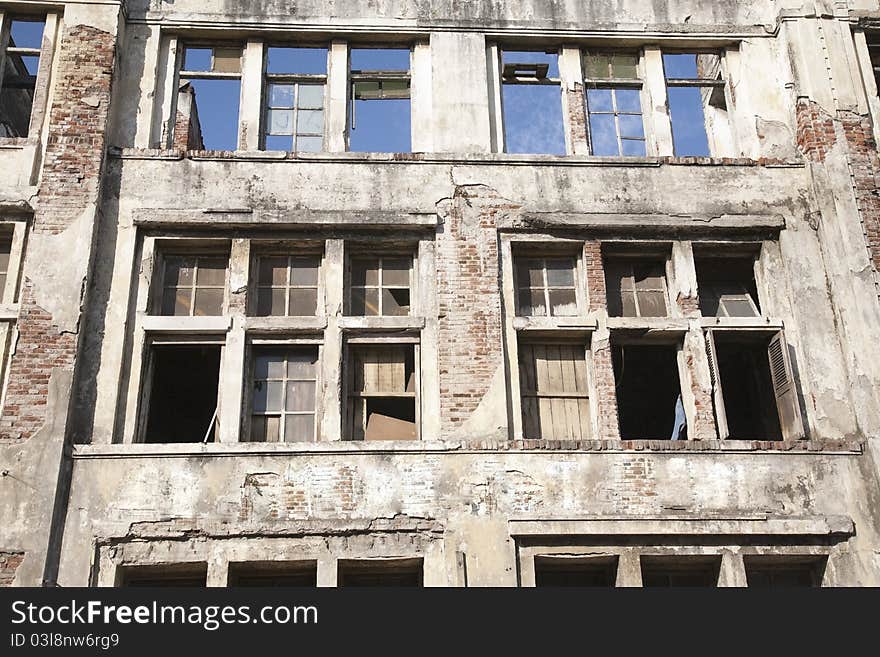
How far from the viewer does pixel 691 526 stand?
1030 cm

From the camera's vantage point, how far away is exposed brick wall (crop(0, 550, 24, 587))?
31.5 ft

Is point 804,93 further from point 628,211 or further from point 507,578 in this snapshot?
point 507,578

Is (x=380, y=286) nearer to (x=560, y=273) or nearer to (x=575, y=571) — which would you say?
(x=560, y=273)

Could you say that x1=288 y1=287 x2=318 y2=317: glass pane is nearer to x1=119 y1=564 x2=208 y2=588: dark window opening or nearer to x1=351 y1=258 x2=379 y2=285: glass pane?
x1=351 y1=258 x2=379 y2=285: glass pane

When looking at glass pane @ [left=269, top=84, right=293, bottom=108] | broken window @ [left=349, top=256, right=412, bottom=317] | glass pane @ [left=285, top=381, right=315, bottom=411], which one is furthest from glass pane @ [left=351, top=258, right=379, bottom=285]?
glass pane @ [left=269, top=84, right=293, bottom=108]

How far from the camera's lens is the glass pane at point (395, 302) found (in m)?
11.6

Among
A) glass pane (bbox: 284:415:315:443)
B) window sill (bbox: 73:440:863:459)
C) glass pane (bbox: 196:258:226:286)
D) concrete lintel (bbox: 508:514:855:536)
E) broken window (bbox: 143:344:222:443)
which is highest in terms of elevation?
glass pane (bbox: 196:258:226:286)

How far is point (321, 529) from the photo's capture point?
10117 mm

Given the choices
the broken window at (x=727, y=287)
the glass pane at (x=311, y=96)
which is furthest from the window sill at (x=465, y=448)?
the glass pane at (x=311, y=96)

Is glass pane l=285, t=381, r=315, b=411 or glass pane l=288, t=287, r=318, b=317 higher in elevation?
glass pane l=288, t=287, r=318, b=317

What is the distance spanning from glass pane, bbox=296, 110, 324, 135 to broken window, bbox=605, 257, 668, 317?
4.02m

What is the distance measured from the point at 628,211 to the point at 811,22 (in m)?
3.85

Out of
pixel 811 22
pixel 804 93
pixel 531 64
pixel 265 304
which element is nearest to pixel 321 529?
pixel 265 304

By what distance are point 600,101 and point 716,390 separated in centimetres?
424
